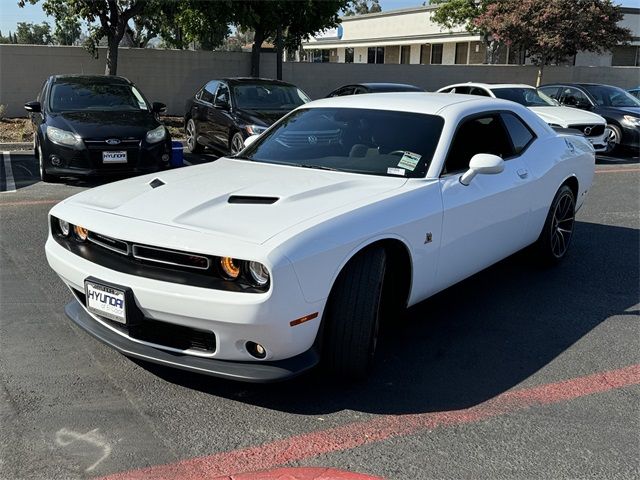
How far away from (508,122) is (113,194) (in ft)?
10.3

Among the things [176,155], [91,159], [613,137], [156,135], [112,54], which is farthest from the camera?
[112,54]

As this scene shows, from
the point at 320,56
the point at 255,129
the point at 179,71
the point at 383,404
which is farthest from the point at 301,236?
the point at 320,56

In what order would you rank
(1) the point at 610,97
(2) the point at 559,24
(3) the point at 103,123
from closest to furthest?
(3) the point at 103,123 < (1) the point at 610,97 < (2) the point at 559,24

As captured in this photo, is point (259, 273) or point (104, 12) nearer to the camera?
point (259, 273)

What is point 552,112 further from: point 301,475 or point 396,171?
point 301,475

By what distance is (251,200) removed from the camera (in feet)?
11.8

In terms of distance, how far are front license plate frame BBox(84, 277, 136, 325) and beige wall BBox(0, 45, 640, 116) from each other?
1531 centimetres

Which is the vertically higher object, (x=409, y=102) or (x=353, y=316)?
(x=409, y=102)

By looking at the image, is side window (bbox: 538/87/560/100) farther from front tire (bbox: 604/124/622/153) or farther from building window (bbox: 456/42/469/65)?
building window (bbox: 456/42/469/65)

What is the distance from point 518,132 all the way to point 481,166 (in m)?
1.36

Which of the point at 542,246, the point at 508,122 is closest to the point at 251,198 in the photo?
the point at 508,122

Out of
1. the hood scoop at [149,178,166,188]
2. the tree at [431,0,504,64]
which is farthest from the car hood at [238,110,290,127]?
the tree at [431,0,504,64]

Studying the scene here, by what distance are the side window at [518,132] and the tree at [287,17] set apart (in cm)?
1173

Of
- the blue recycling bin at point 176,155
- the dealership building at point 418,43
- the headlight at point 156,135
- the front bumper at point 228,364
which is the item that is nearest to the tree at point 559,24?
the dealership building at point 418,43
